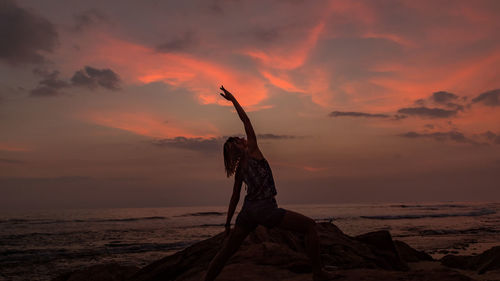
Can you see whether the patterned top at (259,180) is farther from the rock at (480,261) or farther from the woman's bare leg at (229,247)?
the rock at (480,261)

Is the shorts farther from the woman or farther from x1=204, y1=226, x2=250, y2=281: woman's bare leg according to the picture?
x1=204, y1=226, x2=250, y2=281: woman's bare leg

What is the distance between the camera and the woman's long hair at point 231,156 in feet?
17.2

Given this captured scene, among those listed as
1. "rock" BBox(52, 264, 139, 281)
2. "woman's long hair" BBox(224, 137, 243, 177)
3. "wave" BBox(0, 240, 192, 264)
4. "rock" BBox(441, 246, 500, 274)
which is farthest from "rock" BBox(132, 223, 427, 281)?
"wave" BBox(0, 240, 192, 264)

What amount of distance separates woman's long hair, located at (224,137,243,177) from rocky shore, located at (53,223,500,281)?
2.15 metres

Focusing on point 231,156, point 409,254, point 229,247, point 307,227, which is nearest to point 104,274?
point 229,247

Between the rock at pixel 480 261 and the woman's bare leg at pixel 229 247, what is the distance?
7.11 meters

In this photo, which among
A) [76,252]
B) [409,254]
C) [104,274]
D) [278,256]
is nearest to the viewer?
[278,256]

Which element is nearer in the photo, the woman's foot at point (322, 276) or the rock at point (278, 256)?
the woman's foot at point (322, 276)

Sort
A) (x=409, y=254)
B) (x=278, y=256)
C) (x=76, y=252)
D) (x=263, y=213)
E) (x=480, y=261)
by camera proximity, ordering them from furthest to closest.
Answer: (x=76, y=252)
(x=409, y=254)
(x=480, y=261)
(x=278, y=256)
(x=263, y=213)

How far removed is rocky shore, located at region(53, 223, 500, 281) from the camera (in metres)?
6.33

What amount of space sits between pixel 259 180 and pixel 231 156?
511 mm

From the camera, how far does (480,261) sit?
10102mm

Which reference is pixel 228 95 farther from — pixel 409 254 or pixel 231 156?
pixel 409 254

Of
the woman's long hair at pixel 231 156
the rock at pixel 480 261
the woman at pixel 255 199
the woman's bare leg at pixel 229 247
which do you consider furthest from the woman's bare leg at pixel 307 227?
the rock at pixel 480 261
